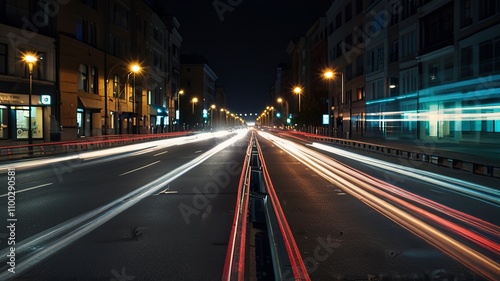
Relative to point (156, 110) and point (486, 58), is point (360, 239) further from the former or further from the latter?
point (156, 110)

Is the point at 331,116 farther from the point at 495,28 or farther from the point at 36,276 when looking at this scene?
the point at 36,276

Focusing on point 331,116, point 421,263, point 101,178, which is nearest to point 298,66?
point 331,116

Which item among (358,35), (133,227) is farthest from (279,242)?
(358,35)

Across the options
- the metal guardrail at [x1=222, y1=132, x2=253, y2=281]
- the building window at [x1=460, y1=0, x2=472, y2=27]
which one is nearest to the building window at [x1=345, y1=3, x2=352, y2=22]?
the building window at [x1=460, y1=0, x2=472, y2=27]

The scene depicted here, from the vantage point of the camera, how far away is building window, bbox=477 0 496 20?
104ft

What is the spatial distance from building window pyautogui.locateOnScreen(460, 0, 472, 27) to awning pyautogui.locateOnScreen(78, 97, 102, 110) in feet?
118

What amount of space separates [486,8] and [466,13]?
301 centimetres

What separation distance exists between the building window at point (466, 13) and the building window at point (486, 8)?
4.92 feet

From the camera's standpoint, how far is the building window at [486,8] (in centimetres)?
3160

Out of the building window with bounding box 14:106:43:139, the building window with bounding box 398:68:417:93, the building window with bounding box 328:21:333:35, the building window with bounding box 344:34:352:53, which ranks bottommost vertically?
the building window with bounding box 14:106:43:139

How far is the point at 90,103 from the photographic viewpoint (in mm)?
49188

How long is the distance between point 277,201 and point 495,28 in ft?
86.0

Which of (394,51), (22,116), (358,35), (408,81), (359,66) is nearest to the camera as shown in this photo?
(22,116)

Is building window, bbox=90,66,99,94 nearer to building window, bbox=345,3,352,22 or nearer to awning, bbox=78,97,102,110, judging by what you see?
awning, bbox=78,97,102,110
